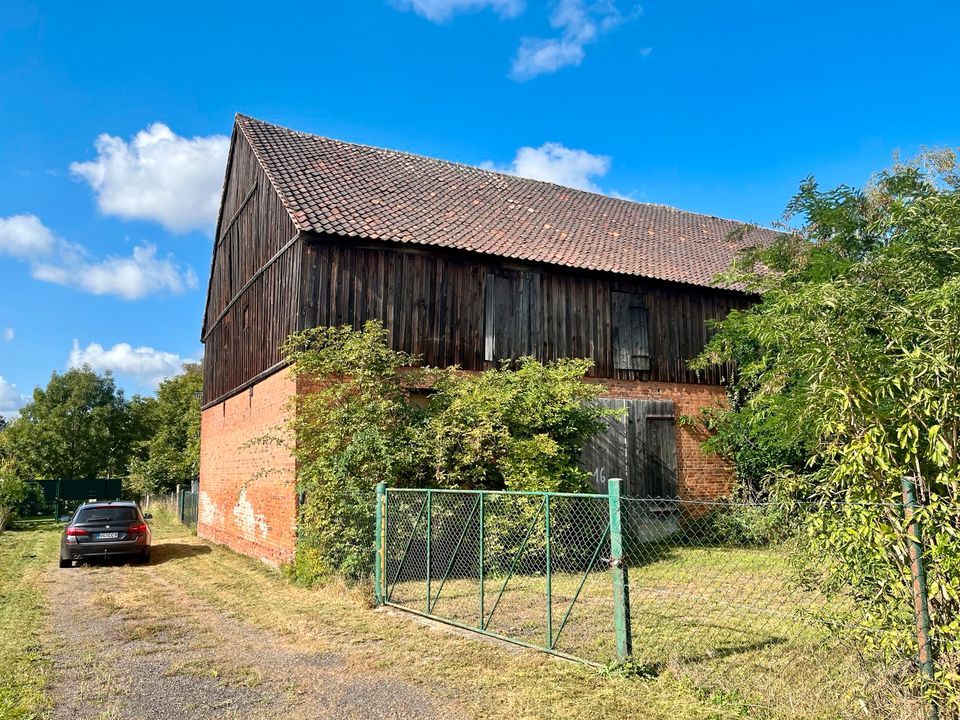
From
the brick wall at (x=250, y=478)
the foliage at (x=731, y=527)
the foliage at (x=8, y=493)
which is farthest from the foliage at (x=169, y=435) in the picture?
the foliage at (x=731, y=527)

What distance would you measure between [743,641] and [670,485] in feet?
30.2

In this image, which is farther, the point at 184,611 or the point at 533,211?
the point at 533,211

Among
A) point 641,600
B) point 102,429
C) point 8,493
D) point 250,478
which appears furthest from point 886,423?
point 102,429

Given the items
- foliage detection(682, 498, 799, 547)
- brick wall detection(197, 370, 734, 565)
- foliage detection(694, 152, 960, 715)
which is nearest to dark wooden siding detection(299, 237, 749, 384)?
brick wall detection(197, 370, 734, 565)

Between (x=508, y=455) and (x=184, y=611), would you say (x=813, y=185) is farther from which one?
(x=184, y=611)

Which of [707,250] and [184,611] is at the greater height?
[707,250]

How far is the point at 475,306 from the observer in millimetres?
14391

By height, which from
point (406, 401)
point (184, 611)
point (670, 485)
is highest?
point (406, 401)

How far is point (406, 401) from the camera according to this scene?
1198cm

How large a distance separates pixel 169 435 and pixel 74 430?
10073 millimetres

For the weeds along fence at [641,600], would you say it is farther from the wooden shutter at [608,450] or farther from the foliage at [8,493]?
the foliage at [8,493]

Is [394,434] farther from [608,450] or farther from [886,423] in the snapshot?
[886,423]

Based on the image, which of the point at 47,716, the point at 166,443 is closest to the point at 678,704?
the point at 47,716

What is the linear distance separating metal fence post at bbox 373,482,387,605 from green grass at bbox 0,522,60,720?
3702 millimetres
